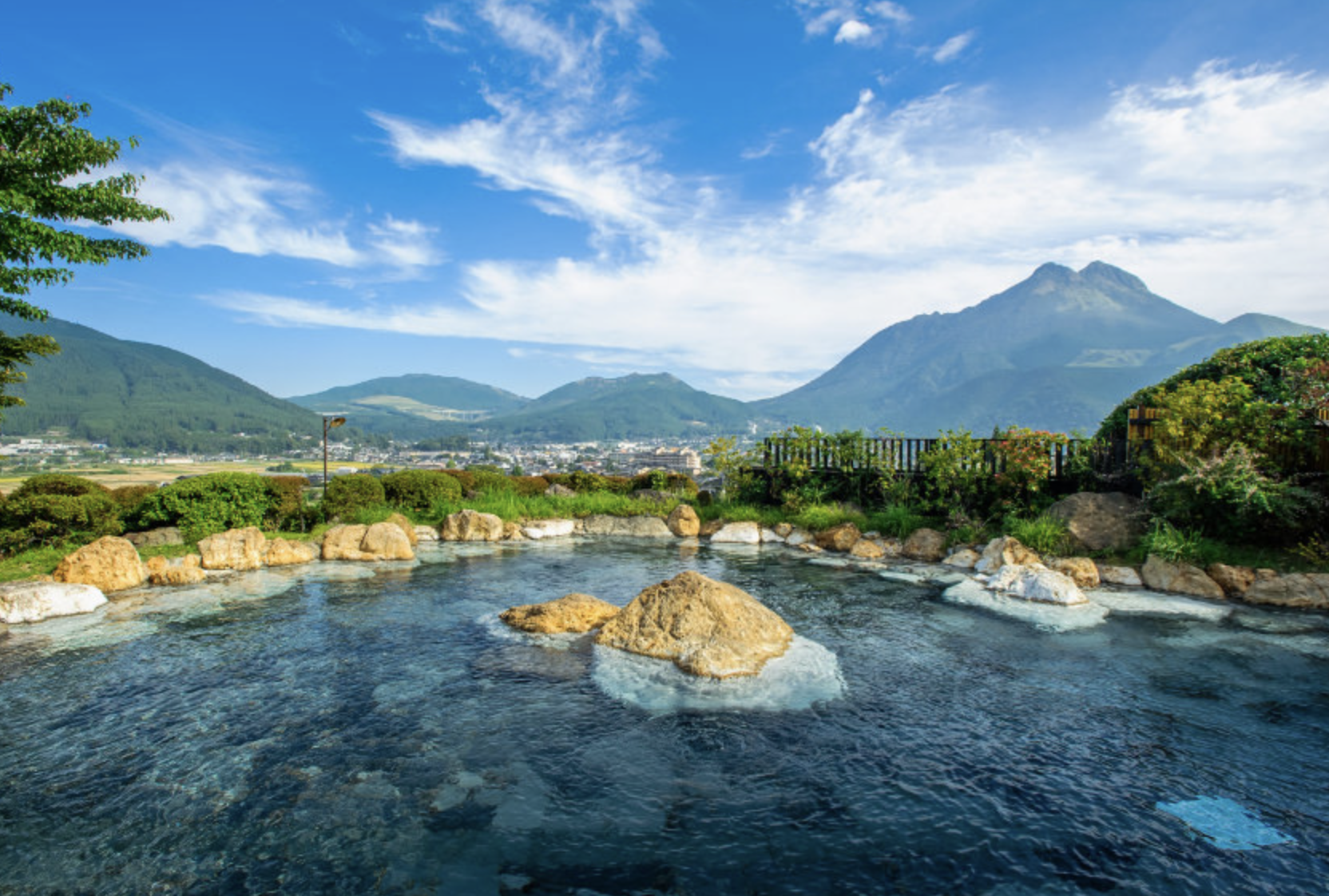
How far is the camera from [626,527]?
800 inches

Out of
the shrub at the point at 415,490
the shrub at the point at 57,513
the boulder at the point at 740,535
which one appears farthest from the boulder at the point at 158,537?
the boulder at the point at 740,535

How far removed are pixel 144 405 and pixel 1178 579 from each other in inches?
7371

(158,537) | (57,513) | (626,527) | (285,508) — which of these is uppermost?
(57,513)

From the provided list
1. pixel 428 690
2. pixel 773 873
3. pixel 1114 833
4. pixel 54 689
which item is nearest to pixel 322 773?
pixel 428 690

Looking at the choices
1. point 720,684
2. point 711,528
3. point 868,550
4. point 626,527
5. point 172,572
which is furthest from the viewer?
point 626,527

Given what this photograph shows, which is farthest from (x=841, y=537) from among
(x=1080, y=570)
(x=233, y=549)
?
(x=233, y=549)

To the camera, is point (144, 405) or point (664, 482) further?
point (144, 405)

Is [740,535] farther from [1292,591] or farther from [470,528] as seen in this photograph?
[1292,591]

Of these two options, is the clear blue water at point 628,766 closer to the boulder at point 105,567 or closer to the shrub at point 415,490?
the boulder at point 105,567

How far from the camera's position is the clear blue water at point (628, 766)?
13.5 feet

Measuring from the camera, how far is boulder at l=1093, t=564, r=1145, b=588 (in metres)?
12.2

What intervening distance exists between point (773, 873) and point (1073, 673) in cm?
556

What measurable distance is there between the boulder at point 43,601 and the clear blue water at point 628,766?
94 cm

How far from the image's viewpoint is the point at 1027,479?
1556 cm
